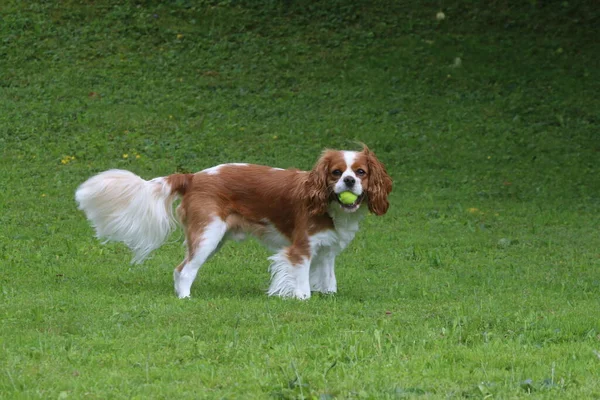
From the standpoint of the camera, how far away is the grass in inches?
238

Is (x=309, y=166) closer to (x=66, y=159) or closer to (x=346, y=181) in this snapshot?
(x=66, y=159)

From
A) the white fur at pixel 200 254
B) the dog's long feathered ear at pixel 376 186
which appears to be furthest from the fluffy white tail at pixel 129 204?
the dog's long feathered ear at pixel 376 186

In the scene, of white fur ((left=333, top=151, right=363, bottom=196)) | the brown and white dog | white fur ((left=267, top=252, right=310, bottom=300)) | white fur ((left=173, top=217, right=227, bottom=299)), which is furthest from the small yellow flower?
white fur ((left=333, top=151, right=363, bottom=196))

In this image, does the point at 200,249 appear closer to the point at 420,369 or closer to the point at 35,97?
the point at 420,369

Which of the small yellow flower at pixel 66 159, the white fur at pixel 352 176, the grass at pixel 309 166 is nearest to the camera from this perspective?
the grass at pixel 309 166

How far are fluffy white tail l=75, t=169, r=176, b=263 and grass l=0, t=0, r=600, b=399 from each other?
1.80ft

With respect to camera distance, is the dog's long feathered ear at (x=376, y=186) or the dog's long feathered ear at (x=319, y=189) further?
the dog's long feathered ear at (x=376, y=186)

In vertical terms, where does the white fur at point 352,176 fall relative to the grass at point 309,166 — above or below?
above

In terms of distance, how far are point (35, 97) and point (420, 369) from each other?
45.0ft

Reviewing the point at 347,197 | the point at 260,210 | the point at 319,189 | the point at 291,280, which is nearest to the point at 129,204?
the point at 260,210

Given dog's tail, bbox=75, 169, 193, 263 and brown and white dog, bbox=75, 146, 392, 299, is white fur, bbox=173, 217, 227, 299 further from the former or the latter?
dog's tail, bbox=75, 169, 193, 263

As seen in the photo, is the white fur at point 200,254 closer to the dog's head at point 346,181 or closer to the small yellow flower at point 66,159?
the dog's head at point 346,181

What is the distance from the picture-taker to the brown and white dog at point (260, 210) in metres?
8.80

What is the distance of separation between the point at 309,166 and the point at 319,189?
7.10 meters
